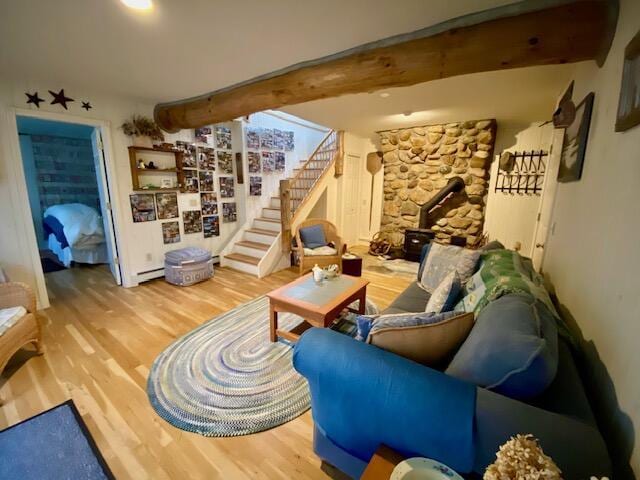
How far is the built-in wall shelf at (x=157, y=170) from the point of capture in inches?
141

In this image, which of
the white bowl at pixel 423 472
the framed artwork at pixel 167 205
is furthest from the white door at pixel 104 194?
the white bowl at pixel 423 472

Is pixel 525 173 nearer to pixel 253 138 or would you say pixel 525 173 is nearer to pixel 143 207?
pixel 253 138

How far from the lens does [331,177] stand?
5.27 m

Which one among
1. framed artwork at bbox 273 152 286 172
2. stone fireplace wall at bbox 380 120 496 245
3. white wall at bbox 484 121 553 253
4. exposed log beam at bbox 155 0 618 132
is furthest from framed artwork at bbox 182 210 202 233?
white wall at bbox 484 121 553 253

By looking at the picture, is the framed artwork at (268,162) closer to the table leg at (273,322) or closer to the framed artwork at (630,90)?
the table leg at (273,322)

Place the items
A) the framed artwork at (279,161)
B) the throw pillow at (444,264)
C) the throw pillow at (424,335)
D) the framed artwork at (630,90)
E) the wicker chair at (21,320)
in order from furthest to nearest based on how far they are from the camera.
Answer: the framed artwork at (279,161) < the throw pillow at (444,264) < the wicker chair at (21,320) < the throw pillow at (424,335) < the framed artwork at (630,90)

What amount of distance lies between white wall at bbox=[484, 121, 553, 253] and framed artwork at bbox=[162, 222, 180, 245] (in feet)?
16.8

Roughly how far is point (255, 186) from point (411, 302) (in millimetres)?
3791

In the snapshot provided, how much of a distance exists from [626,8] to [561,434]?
74.9 inches

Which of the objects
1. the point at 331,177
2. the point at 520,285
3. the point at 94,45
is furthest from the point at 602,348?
the point at 331,177

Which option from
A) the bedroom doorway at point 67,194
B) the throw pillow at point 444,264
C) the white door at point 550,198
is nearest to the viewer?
the throw pillow at point 444,264

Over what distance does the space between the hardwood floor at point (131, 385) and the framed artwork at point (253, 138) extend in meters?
2.75

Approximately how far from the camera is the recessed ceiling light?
1.59m

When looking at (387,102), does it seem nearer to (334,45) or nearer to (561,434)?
(334,45)
